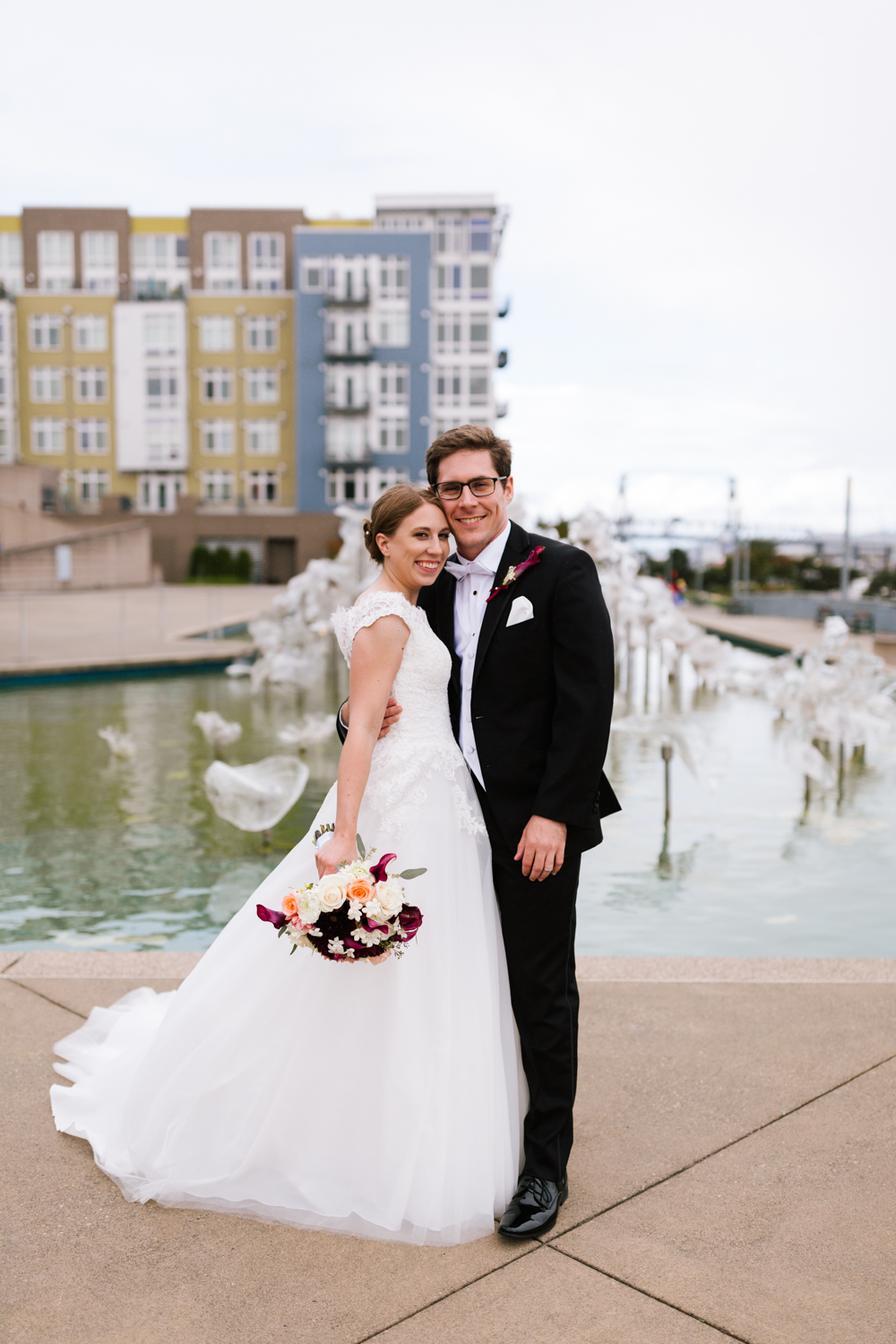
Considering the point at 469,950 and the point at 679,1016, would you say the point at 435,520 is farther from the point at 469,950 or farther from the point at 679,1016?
the point at 679,1016

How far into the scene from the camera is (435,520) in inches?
104

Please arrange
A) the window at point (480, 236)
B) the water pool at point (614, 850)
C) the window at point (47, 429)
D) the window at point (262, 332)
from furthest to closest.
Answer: the window at point (47, 429)
the window at point (262, 332)
the window at point (480, 236)
the water pool at point (614, 850)

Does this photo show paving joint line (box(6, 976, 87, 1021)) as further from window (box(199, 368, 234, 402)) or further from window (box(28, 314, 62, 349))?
window (box(28, 314, 62, 349))

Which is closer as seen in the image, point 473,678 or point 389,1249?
point 389,1249

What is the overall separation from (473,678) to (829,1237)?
4.77 ft

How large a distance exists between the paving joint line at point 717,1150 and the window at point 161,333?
5109 centimetres

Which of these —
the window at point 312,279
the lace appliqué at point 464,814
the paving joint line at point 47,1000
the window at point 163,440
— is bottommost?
the paving joint line at point 47,1000

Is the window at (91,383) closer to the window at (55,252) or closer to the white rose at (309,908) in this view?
the window at (55,252)

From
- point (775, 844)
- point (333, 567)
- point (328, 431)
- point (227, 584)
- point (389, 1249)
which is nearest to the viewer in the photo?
point (389, 1249)

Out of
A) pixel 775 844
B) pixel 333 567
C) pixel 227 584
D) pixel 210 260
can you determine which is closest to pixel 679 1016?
pixel 775 844

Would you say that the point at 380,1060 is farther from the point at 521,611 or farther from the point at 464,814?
the point at 521,611

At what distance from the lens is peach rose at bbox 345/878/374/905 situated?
238 cm

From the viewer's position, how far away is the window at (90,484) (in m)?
51.8

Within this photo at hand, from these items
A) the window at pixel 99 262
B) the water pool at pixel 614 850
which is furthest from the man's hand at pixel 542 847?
the window at pixel 99 262
